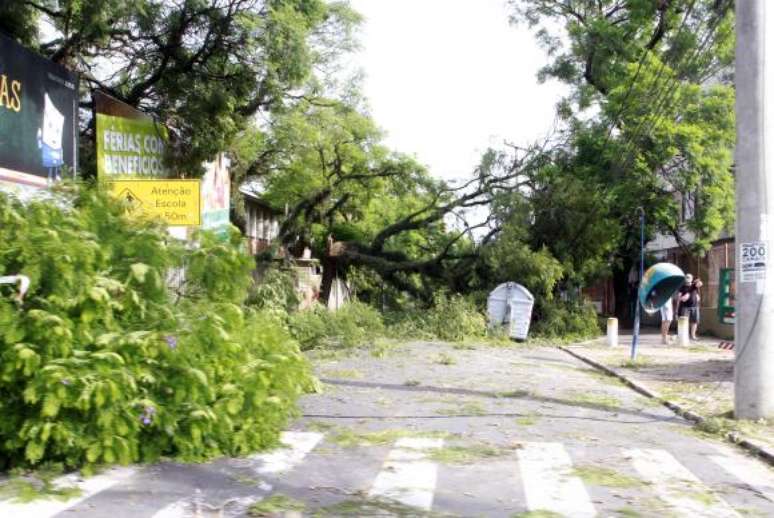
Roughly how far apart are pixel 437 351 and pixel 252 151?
1255 centimetres

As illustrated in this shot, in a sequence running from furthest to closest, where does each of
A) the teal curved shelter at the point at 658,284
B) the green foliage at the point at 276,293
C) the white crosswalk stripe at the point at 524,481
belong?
the green foliage at the point at 276,293 → the teal curved shelter at the point at 658,284 → the white crosswalk stripe at the point at 524,481

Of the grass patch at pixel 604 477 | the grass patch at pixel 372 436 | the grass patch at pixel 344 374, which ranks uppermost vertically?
the grass patch at pixel 344 374

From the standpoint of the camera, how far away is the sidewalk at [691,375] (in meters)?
9.46

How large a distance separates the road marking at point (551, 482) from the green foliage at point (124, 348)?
2.42 m

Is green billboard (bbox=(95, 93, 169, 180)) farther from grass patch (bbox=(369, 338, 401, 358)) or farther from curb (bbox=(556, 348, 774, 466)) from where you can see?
curb (bbox=(556, 348, 774, 466))

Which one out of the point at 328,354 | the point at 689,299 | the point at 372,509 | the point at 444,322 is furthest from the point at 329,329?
the point at 372,509

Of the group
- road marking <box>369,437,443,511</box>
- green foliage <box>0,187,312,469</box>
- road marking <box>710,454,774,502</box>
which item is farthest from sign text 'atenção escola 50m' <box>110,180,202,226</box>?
road marking <box>710,454,774,502</box>

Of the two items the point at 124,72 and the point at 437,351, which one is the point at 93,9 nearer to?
the point at 124,72

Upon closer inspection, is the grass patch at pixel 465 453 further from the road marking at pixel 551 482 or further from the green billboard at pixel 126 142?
the green billboard at pixel 126 142

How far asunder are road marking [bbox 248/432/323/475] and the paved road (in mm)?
18

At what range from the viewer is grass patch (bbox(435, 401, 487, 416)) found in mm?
10227

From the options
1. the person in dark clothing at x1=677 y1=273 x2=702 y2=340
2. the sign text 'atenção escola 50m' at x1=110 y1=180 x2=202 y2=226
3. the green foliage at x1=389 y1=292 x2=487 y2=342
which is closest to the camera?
the sign text 'atenção escola 50m' at x1=110 y1=180 x2=202 y2=226

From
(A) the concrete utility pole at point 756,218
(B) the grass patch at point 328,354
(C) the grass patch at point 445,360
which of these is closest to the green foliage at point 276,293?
(B) the grass patch at point 328,354

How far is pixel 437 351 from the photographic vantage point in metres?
18.6
